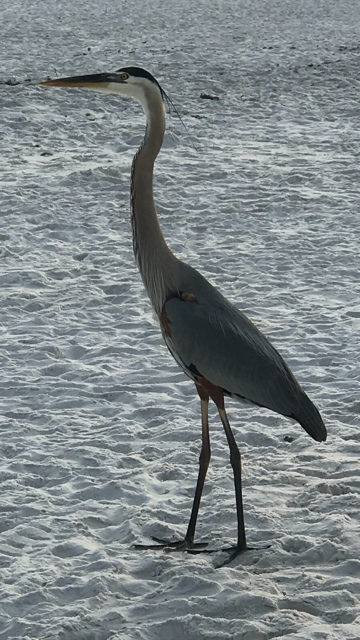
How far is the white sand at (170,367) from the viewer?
153 inches

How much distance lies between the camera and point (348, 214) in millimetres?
9266

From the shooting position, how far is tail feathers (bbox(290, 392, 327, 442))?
4141 millimetres

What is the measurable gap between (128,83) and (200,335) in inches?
51.5

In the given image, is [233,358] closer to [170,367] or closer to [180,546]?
[180,546]

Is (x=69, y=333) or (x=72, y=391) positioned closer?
(x=72, y=391)

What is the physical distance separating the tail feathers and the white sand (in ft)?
1.70

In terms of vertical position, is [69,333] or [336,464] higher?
[69,333]

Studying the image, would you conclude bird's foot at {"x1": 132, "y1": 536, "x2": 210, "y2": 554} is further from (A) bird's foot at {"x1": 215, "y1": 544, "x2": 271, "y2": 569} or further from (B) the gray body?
(B) the gray body

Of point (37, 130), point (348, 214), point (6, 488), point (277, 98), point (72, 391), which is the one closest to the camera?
point (6, 488)

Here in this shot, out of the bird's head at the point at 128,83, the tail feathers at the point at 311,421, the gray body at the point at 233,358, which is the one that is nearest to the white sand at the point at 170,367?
the tail feathers at the point at 311,421

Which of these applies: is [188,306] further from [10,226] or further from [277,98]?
[277,98]

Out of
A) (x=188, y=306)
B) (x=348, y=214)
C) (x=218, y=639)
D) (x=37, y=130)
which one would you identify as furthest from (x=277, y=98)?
(x=218, y=639)

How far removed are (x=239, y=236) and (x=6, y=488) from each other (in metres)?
4.60

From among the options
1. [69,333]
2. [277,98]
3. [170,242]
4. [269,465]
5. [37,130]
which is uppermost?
[277,98]
